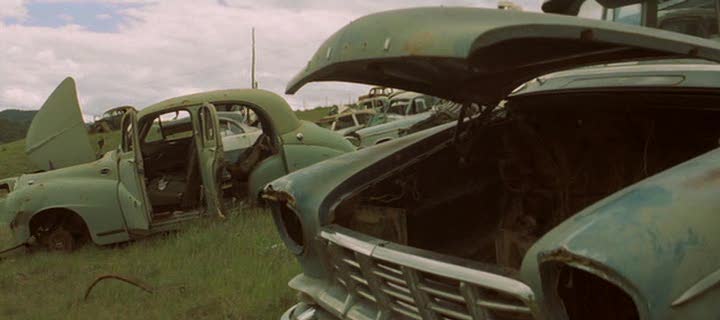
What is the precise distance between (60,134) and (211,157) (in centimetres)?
195

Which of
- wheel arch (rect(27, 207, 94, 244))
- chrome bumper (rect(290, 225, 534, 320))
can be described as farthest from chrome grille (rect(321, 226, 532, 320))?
wheel arch (rect(27, 207, 94, 244))

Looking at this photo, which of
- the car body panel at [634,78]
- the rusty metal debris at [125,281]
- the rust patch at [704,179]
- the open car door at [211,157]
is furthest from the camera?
the open car door at [211,157]

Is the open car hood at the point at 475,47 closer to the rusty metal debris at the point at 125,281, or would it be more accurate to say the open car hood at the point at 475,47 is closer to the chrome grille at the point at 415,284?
the chrome grille at the point at 415,284

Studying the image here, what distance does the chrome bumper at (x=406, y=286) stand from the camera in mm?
1707

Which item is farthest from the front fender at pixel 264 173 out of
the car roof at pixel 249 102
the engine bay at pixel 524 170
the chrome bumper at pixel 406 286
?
the chrome bumper at pixel 406 286

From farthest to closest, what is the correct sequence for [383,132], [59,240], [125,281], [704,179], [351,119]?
[351,119], [383,132], [59,240], [125,281], [704,179]

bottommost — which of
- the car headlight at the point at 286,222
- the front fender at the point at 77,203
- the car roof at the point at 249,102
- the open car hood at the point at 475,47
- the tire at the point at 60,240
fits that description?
the tire at the point at 60,240

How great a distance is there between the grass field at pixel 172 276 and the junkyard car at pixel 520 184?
1.52m

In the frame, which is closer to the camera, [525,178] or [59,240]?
[525,178]

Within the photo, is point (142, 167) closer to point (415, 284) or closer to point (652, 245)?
point (415, 284)

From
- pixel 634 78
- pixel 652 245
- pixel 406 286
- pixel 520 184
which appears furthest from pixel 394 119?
pixel 652 245

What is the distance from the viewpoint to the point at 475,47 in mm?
1636

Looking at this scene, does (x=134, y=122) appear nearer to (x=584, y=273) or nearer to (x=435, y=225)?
(x=435, y=225)

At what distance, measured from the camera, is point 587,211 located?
5.19ft
